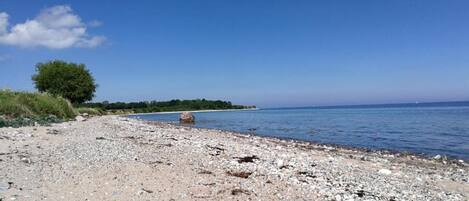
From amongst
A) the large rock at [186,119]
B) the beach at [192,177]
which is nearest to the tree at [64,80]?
the large rock at [186,119]

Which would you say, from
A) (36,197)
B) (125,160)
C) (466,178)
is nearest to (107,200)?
(36,197)

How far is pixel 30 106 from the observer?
34.3m

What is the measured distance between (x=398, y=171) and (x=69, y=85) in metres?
60.2

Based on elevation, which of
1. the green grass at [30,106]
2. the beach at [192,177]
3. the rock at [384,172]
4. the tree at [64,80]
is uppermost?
the tree at [64,80]

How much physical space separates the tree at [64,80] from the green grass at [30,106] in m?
24.5

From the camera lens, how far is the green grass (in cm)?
3100

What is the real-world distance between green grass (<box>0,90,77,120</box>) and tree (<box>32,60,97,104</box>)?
80.4 feet

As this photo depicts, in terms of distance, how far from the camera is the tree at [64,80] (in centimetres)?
6369

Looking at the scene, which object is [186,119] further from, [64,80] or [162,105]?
[162,105]

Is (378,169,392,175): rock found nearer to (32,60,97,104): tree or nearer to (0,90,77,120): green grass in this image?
(0,90,77,120): green grass

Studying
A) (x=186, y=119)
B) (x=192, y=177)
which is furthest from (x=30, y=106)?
(x=192, y=177)

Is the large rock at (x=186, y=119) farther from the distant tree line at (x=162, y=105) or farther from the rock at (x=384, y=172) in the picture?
the distant tree line at (x=162, y=105)

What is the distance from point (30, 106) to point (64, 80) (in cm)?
3189

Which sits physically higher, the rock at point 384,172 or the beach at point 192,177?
the beach at point 192,177
